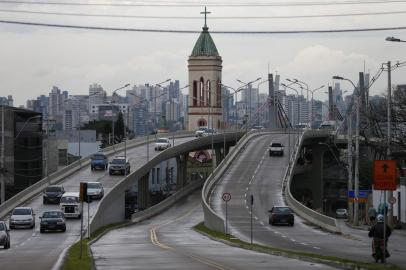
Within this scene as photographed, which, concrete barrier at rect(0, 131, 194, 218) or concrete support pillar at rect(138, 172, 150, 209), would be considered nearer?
concrete barrier at rect(0, 131, 194, 218)

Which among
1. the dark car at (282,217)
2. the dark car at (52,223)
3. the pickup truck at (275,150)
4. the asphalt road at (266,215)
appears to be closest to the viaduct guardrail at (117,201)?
the dark car at (52,223)

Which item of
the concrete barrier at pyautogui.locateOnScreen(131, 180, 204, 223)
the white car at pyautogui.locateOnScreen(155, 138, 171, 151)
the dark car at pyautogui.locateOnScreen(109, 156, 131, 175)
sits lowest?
the concrete barrier at pyautogui.locateOnScreen(131, 180, 204, 223)

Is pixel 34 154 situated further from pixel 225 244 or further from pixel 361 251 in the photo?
pixel 361 251

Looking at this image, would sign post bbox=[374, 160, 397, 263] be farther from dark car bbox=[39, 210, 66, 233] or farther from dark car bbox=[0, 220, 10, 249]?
dark car bbox=[39, 210, 66, 233]

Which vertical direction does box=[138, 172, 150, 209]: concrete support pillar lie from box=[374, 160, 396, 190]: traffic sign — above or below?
below

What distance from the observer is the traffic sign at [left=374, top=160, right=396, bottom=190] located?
27125 mm

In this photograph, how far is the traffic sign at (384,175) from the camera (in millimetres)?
27125

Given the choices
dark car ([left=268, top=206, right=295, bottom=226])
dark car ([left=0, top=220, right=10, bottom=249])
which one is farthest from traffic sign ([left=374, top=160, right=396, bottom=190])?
dark car ([left=268, top=206, right=295, bottom=226])

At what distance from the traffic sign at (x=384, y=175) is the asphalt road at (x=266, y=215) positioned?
5.30 m

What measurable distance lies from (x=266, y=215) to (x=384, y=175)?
46.5 m

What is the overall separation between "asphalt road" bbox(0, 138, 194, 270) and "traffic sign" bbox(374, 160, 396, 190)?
10.5m

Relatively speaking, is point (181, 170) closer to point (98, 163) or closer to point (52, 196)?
point (98, 163)

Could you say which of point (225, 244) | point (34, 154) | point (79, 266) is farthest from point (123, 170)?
point (79, 266)

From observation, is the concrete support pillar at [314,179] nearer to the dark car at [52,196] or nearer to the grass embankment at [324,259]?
the dark car at [52,196]
